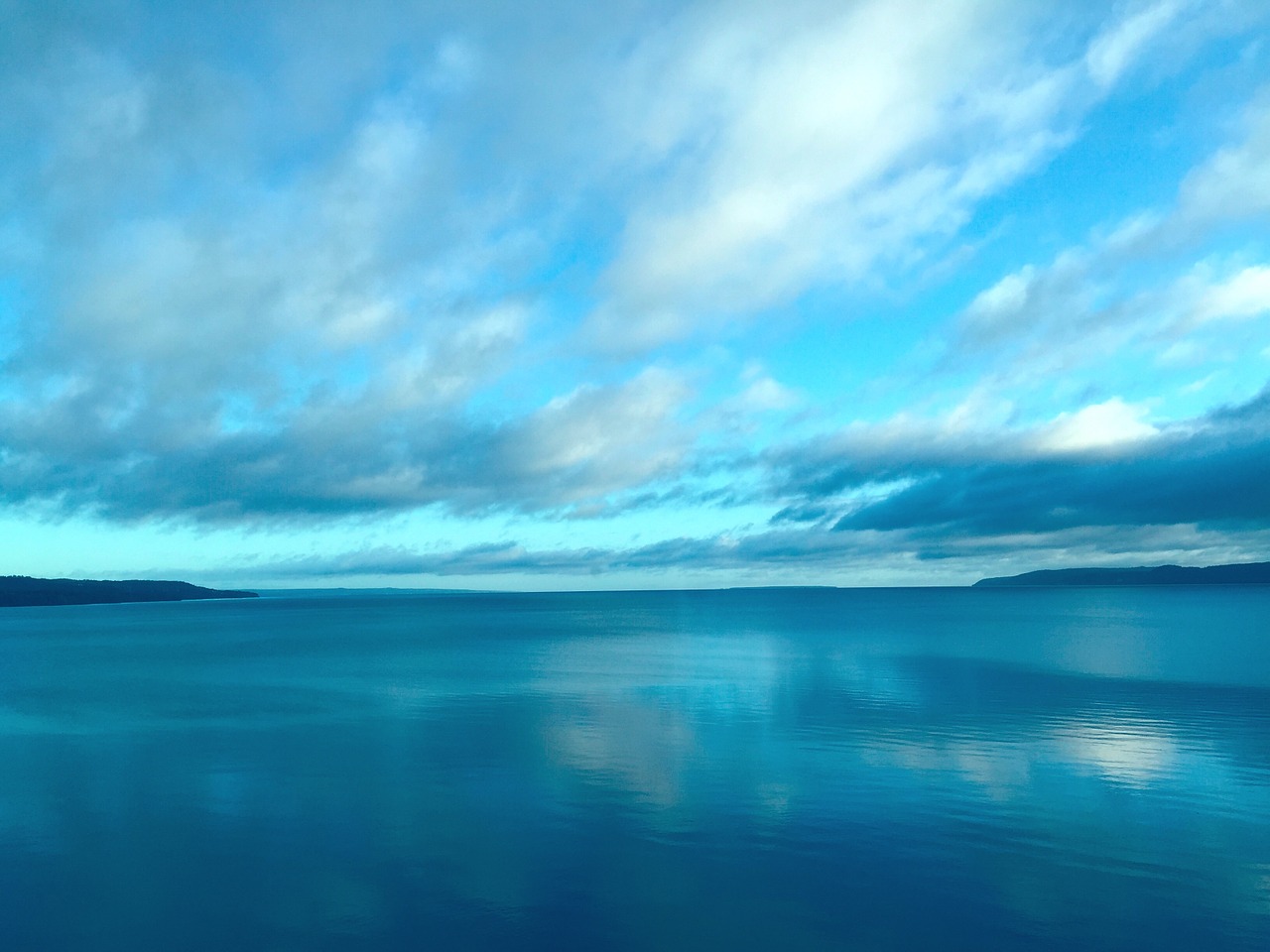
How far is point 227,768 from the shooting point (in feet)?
68.2

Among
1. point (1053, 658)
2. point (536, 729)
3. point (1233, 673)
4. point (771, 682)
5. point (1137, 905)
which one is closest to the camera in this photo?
point (1137, 905)

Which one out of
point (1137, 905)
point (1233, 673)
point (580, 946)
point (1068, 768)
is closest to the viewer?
point (580, 946)

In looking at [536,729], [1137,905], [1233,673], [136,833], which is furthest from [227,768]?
[1233,673]

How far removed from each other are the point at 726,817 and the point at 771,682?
2197 centimetres

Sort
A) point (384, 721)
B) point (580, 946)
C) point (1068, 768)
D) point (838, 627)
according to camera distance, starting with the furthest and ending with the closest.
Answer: point (838, 627) → point (384, 721) → point (1068, 768) → point (580, 946)

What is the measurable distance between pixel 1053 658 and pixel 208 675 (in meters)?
47.3

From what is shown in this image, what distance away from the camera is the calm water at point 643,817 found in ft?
37.8

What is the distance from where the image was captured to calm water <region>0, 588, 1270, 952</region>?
11.5m

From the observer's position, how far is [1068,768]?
19.6m

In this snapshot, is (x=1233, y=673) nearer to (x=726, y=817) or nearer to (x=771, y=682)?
(x=771, y=682)

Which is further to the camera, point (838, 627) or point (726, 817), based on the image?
point (838, 627)

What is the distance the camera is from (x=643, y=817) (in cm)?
1598

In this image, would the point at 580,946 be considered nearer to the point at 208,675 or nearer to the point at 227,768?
the point at 227,768

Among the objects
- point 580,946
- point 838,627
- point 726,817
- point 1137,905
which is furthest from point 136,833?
point 838,627
